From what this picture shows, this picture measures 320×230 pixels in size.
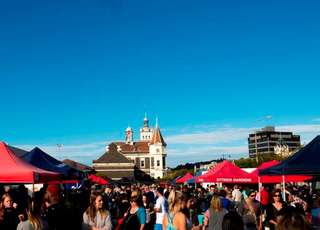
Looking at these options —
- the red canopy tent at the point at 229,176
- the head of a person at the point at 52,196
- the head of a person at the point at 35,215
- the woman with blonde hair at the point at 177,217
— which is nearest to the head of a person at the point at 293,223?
the woman with blonde hair at the point at 177,217

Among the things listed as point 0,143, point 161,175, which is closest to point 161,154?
point 161,175

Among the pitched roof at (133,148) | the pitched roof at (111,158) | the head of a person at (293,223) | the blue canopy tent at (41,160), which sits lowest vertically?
the head of a person at (293,223)

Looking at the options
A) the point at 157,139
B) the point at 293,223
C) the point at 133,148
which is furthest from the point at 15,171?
the point at 157,139

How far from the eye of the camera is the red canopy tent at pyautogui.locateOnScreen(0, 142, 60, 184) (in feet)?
29.7

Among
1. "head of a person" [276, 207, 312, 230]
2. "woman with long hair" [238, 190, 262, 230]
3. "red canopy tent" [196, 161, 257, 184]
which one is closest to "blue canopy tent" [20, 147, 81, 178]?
"woman with long hair" [238, 190, 262, 230]

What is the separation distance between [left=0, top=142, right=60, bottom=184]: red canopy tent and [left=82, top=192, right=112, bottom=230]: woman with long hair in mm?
1608

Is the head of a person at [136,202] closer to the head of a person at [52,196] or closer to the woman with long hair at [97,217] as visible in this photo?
the woman with long hair at [97,217]

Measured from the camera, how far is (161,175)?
19162cm

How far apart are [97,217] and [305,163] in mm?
4547

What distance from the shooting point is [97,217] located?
315 inches

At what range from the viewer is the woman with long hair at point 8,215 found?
7221 mm

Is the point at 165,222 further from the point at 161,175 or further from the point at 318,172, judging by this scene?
the point at 161,175

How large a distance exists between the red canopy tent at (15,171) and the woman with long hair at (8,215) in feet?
4.74

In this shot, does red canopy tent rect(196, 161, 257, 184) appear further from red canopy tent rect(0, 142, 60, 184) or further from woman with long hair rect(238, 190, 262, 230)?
red canopy tent rect(0, 142, 60, 184)
